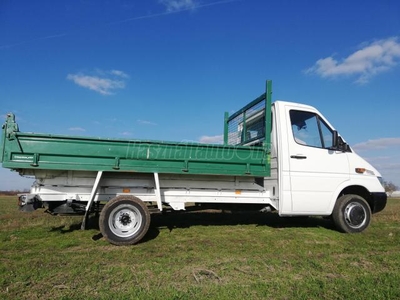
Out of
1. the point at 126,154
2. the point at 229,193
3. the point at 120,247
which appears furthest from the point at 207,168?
the point at 120,247

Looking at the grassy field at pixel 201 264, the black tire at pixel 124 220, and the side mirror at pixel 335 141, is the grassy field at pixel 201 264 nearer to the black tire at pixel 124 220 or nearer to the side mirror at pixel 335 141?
the black tire at pixel 124 220

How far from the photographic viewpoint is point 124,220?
5.66m

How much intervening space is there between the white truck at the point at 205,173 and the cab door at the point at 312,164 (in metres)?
0.02

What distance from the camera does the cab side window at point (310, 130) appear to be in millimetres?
6758

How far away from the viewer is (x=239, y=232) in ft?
21.9

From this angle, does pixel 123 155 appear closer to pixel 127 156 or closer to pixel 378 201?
pixel 127 156

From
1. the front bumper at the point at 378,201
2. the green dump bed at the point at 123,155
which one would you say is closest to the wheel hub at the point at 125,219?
the green dump bed at the point at 123,155

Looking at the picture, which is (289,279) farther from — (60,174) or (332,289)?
(60,174)

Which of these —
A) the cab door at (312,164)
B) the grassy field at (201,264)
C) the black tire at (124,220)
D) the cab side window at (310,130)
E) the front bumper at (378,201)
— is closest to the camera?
the grassy field at (201,264)

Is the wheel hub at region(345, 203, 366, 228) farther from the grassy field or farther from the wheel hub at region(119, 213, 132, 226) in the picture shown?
the wheel hub at region(119, 213, 132, 226)

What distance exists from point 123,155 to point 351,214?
496 centimetres

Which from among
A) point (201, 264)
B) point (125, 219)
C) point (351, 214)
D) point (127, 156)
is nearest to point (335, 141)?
point (351, 214)

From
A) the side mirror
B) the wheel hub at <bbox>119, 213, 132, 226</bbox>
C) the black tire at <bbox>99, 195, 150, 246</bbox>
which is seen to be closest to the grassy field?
the black tire at <bbox>99, 195, 150, 246</bbox>

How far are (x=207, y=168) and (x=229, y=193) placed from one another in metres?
0.89
